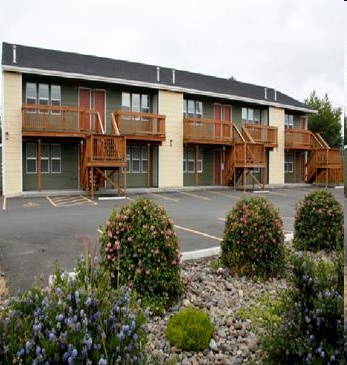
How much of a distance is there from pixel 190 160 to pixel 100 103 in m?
6.36

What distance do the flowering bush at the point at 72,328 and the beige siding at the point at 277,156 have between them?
26.0 meters

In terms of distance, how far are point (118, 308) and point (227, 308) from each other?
2.11 meters

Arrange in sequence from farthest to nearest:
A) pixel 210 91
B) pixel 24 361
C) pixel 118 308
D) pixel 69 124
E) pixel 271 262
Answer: pixel 210 91, pixel 69 124, pixel 271 262, pixel 118 308, pixel 24 361

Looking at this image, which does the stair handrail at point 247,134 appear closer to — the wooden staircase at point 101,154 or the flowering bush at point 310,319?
the wooden staircase at point 101,154

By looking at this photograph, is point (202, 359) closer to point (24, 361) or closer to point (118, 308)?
point (118, 308)

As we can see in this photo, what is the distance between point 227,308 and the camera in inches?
168

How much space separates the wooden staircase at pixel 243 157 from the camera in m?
23.4

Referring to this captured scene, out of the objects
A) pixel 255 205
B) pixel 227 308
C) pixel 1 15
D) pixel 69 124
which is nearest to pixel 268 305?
pixel 227 308

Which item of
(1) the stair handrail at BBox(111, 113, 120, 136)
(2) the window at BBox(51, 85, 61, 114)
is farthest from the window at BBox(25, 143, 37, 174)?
(1) the stair handrail at BBox(111, 113, 120, 136)

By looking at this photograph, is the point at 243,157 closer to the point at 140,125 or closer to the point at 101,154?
the point at 140,125

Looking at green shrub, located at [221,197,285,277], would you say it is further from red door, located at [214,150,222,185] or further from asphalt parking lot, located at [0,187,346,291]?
red door, located at [214,150,222,185]

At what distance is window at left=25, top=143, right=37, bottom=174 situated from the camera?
65.5 ft

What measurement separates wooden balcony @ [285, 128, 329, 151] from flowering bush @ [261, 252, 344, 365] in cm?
2594

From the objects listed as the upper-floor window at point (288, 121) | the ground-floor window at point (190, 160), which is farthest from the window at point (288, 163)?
the ground-floor window at point (190, 160)
